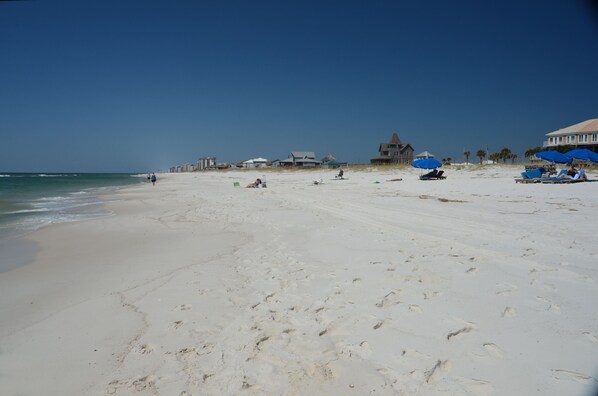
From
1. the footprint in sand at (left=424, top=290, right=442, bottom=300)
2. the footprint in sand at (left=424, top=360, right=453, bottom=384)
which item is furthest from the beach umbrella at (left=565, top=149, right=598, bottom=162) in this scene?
the footprint in sand at (left=424, top=360, right=453, bottom=384)

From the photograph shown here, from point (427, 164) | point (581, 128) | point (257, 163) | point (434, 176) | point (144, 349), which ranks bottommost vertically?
point (144, 349)

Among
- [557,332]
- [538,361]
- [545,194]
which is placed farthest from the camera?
[545,194]

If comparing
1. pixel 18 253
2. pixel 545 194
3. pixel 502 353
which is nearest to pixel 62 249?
pixel 18 253

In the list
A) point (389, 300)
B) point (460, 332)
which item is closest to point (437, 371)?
point (460, 332)

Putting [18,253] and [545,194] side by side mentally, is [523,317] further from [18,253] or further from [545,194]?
[545,194]

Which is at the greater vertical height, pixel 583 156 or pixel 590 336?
pixel 583 156

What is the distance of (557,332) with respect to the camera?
3.03 meters

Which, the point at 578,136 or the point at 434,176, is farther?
the point at 578,136

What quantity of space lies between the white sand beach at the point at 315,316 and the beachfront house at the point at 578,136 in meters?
58.2

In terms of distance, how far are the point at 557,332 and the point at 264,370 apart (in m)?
2.56

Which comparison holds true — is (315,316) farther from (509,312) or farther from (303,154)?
(303,154)

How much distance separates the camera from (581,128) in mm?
53031

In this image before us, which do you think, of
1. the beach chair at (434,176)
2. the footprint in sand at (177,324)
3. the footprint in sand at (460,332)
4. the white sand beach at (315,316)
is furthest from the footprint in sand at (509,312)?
the beach chair at (434,176)

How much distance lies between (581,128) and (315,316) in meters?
66.7
